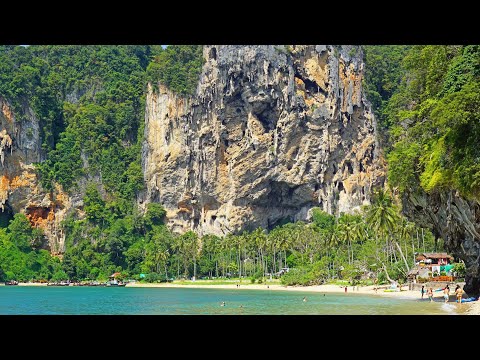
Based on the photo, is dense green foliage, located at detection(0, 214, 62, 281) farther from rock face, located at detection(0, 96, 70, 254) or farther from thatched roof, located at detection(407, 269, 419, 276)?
thatched roof, located at detection(407, 269, 419, 276)

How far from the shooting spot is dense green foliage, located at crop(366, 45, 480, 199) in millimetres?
15258

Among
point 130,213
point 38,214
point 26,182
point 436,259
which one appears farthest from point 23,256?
point 436,259

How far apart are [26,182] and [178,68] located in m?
23.9

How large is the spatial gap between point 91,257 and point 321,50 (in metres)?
36.6

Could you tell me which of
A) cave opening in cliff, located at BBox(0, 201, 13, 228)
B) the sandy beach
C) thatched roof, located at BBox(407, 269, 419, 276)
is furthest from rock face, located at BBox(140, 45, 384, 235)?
thatched roof, located at BBox(407, 269, 419, 276)

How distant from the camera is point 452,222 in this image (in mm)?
21734

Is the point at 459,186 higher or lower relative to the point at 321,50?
lower

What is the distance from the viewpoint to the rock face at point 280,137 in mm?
69812

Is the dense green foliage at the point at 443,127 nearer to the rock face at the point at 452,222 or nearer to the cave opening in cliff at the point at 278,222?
the rock face at the point at 452,222

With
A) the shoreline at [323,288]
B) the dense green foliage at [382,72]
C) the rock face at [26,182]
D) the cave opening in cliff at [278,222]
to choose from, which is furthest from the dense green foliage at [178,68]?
the shoreline at [323,288]

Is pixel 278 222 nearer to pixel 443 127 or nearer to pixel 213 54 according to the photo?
pixel 213 54
